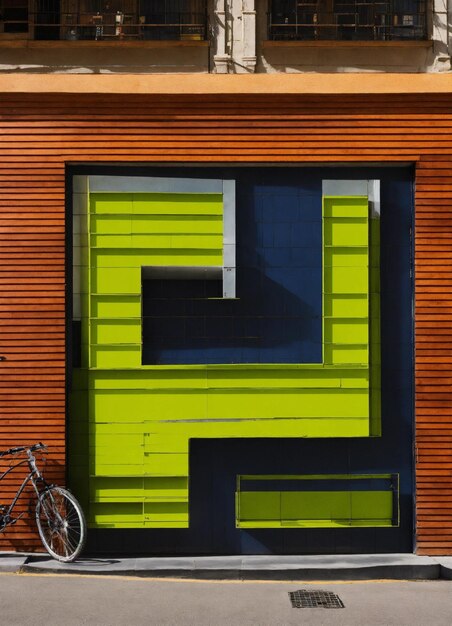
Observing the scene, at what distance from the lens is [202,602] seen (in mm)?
8695

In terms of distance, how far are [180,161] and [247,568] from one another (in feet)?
16.1

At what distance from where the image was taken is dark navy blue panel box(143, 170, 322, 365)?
10.5 metres

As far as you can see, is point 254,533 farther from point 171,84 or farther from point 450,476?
point 171,84

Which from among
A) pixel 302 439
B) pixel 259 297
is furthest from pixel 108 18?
pixel 302 439

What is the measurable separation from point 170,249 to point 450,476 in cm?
444

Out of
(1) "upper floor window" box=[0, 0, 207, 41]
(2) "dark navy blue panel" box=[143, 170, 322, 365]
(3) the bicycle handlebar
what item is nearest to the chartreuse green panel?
(2) "dark navy blue panel" box=[143, 170, 322, 365]

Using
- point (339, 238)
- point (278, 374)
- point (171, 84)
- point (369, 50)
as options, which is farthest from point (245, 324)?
point (369, 50)

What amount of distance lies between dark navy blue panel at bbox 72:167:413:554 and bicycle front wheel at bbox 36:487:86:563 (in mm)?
401

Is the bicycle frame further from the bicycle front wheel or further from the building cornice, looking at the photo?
the building cornice

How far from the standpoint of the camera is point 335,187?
10.5 metres

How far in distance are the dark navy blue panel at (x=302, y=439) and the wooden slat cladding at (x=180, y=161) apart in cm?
22

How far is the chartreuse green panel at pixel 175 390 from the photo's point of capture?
1042 cm

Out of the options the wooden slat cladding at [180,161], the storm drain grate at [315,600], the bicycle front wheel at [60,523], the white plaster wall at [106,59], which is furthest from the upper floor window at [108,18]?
the storm drain grate at [315,600]

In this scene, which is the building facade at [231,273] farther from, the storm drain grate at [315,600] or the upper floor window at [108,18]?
the storm drain grate at [315,600]
